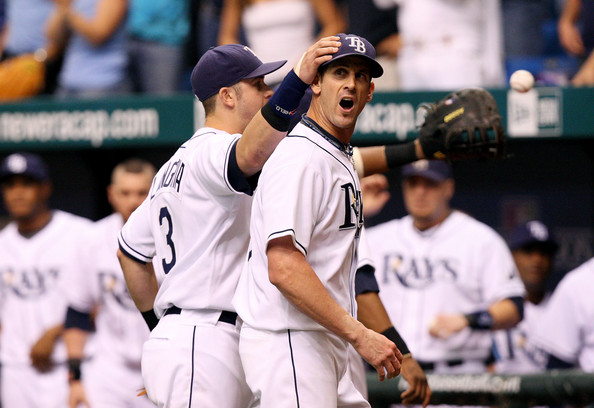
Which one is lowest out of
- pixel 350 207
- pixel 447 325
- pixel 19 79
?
pixel 447 325

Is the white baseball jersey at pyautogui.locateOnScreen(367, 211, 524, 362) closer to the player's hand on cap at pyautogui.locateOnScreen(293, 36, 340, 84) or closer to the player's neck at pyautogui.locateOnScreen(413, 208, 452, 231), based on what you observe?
the player's neck at pyautogui.locateOnScreen(413, 208, 452, 231)

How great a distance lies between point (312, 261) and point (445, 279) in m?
2.62

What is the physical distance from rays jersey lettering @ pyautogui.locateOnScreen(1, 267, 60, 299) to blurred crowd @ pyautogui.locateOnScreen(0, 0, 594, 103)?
4.04 feet

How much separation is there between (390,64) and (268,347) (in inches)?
141

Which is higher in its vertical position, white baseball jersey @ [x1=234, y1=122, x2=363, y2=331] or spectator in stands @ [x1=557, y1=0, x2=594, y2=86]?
spectator in stands @ [x1=557, y1=0, x2=594, y2=86]

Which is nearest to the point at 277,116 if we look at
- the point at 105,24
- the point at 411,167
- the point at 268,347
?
the point at 268,347

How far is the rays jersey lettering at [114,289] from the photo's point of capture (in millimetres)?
5516

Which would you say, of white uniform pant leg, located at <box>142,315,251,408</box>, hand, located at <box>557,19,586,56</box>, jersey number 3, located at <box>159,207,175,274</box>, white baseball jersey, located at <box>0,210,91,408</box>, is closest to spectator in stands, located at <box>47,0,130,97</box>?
white baseball jersey, located at <box>0,210,91,408</box>

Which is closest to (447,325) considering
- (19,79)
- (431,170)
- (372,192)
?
(431,170)

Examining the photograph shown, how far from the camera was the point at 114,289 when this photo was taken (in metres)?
5.54

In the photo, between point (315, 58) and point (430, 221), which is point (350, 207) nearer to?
point (315, 58)

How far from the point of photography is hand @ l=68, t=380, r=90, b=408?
5539mm

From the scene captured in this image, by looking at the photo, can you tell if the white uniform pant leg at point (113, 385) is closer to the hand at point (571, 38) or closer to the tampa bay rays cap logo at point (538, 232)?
the tampa bay rays cap logo at point (538, 232)

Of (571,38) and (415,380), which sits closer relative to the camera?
(415,380)
